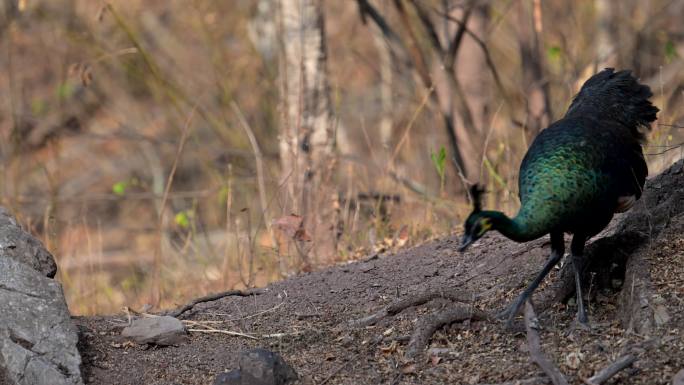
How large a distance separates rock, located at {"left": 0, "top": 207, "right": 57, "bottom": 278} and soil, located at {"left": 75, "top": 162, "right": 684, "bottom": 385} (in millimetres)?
379

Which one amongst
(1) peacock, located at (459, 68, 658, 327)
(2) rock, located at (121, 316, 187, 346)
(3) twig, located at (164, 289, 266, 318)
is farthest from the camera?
(3) twig, located at (164, 289, 266, 318)

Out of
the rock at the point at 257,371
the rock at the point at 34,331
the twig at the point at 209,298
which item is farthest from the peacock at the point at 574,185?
the rock at the point at 34,331

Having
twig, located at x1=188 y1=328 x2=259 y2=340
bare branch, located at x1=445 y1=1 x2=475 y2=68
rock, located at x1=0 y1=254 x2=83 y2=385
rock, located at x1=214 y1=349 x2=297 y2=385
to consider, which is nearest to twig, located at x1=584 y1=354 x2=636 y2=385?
rock, located at x1=214 y1=349 x2=297 y2=385

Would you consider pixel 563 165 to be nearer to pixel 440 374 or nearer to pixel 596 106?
pixel 596 106

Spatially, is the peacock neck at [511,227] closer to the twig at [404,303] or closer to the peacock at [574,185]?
the peacock at [574,185]

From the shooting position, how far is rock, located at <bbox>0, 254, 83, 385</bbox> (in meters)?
4.01

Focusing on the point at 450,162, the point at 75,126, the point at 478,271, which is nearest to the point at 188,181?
the point at 75,126

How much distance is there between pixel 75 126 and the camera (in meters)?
14.5

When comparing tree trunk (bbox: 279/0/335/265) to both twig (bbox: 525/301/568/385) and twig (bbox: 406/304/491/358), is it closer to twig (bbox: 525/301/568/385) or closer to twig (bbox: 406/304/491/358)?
twig (bbox: 406/304/491/358)

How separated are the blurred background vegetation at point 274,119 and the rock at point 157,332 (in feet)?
4.29

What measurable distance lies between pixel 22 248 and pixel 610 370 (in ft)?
9.07

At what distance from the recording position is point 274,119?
10.7m

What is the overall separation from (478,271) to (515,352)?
3.22 feet

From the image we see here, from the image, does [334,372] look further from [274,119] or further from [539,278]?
[274,119]
